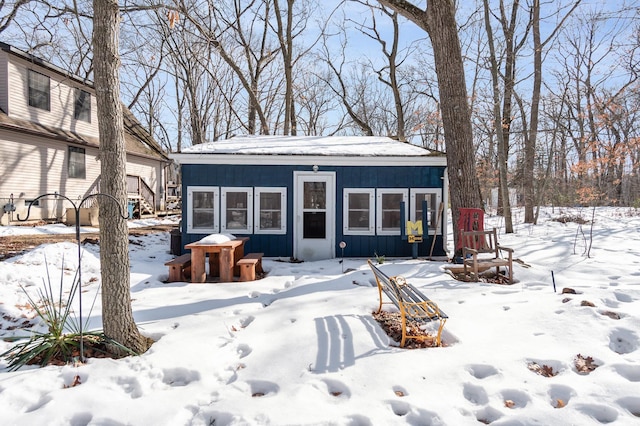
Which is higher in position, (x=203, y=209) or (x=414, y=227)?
(x=203, y=209)

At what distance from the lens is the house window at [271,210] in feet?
28.1

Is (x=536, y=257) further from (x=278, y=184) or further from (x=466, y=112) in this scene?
(x=278, y=184)

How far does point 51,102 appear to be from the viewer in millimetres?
14469

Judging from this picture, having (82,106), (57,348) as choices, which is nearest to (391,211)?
(57,348)

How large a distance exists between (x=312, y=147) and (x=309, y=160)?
973 millimetres

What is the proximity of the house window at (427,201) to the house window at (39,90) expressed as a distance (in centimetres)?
1517

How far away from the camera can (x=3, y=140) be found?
12.5m

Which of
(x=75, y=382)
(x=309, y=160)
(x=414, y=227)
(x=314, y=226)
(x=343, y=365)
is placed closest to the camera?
(x=75, y=382)

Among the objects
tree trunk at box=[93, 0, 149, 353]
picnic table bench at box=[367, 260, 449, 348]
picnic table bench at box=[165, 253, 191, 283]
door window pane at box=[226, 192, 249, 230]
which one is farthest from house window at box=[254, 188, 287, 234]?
tree trunk at box=[93, 0, 149, 353]

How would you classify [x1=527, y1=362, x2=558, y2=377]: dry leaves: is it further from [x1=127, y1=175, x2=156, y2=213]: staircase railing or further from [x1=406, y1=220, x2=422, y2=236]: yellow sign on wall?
[x1=127, y1=175, x2=156, y2=213]: staircase railing

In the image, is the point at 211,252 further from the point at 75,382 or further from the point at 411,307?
the point at 411,307

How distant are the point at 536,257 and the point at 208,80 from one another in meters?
23.4

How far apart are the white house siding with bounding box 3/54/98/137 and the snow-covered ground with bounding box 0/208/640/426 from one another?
36.3 ft

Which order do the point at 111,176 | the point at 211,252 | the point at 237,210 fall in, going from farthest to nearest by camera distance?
1. the point at 237,210
2. the point at 211,252
3. the point at 111,176
